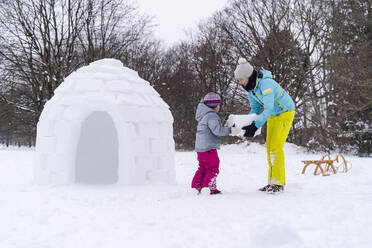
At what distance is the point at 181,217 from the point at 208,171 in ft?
3.40

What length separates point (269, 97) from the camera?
127 inches

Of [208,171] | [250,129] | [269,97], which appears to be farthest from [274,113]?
[208,171]

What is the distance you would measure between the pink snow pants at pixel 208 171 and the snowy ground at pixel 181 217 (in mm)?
143

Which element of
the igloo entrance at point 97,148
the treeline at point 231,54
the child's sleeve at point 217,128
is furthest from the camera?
the treeline at point 231,54

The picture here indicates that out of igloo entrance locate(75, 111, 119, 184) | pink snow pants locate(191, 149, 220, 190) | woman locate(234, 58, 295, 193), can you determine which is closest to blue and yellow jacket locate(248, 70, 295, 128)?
woman locate(234, 58, 295, 193)

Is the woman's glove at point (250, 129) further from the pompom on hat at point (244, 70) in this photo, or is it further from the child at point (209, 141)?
the pompom on hat at point (244, 70)

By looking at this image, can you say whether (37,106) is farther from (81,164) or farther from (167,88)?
(81,164)

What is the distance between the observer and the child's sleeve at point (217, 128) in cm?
331

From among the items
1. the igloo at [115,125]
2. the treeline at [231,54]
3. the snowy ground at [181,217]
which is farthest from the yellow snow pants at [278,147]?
the treeline at [231,54]

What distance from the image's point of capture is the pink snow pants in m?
3.35

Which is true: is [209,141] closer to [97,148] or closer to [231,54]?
[97,148]

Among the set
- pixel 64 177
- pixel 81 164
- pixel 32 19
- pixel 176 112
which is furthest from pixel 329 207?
pixel 176 112

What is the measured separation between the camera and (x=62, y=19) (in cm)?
1366

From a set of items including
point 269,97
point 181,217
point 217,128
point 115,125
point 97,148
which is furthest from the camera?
point 97,148
